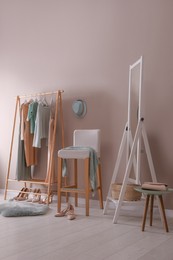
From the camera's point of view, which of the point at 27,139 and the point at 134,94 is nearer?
the point at 134,94

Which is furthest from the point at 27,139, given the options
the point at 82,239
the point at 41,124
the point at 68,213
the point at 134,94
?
the point at 82,239

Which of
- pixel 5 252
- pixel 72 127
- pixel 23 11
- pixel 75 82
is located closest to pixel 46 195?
pixel 72 127

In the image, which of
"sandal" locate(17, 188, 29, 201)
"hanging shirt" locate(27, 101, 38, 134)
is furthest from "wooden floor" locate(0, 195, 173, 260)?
"hanging shirt" locate(27, 101, 38, 134)

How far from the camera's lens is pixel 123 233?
298cm

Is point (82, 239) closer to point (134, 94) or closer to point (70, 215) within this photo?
point (70, 215)

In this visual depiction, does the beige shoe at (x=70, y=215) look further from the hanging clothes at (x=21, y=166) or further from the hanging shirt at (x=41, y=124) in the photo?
the hanging clothes at (x=21, y=166)

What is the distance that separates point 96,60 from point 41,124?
105 centimetres

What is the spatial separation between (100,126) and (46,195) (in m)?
1.08

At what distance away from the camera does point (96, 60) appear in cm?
429

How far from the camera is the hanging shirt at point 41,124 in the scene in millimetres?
4352

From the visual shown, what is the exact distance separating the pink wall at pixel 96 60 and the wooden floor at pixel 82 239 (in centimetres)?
77

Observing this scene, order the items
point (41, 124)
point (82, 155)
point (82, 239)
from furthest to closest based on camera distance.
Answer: point (41, 124), point (82, 155), point (82, 239)

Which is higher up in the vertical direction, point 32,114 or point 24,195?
point 32,114

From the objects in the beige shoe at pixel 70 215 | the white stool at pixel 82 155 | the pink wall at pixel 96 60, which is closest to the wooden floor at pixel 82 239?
the beige shoe at pixel 70 215
